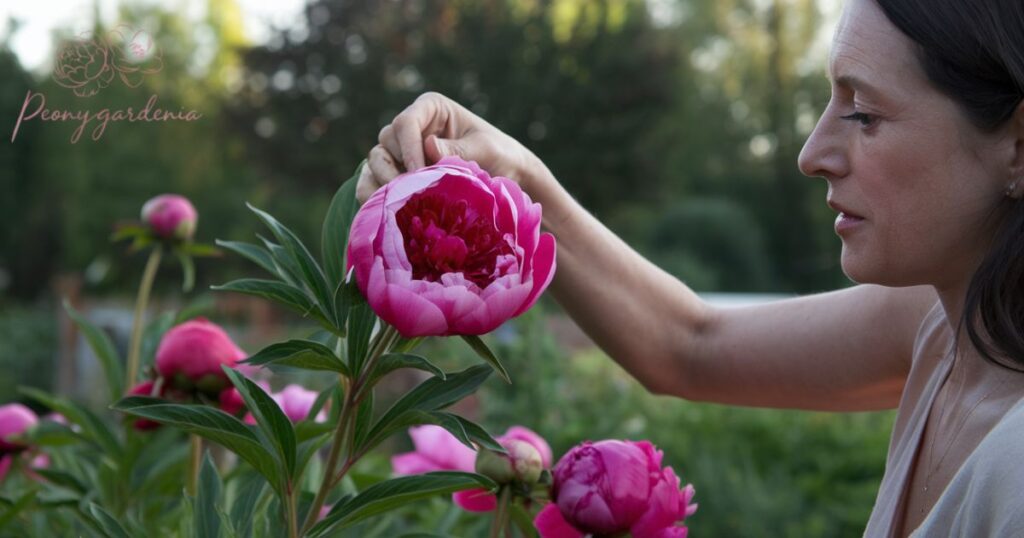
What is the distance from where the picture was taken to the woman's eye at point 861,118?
1146 millimetres

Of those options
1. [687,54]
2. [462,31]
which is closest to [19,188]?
[462,31]

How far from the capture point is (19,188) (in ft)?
60.0

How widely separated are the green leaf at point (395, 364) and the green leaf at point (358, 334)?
21mm

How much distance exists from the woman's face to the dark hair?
0.01 metres

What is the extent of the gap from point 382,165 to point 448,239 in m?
0.22

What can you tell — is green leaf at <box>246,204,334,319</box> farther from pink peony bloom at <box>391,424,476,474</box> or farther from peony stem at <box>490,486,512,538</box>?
pink peony bloom at <box>391,424,476,474</box>

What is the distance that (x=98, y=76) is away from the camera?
126cm

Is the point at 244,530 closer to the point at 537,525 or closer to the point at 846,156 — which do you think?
the point at 537,525

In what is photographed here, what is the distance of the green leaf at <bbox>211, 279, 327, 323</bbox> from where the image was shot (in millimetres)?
899

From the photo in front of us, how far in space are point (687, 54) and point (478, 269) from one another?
21422 mm

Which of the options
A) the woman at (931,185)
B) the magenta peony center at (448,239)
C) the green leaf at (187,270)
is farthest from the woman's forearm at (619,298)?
the magenta peony center at (448,239)

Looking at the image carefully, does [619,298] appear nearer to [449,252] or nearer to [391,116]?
[449,252]

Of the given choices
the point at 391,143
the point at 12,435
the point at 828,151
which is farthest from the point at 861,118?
the point at 12,435

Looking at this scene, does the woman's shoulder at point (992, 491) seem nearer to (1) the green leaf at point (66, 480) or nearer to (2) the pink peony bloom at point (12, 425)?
(1) the green leaf at point (66, 480)
